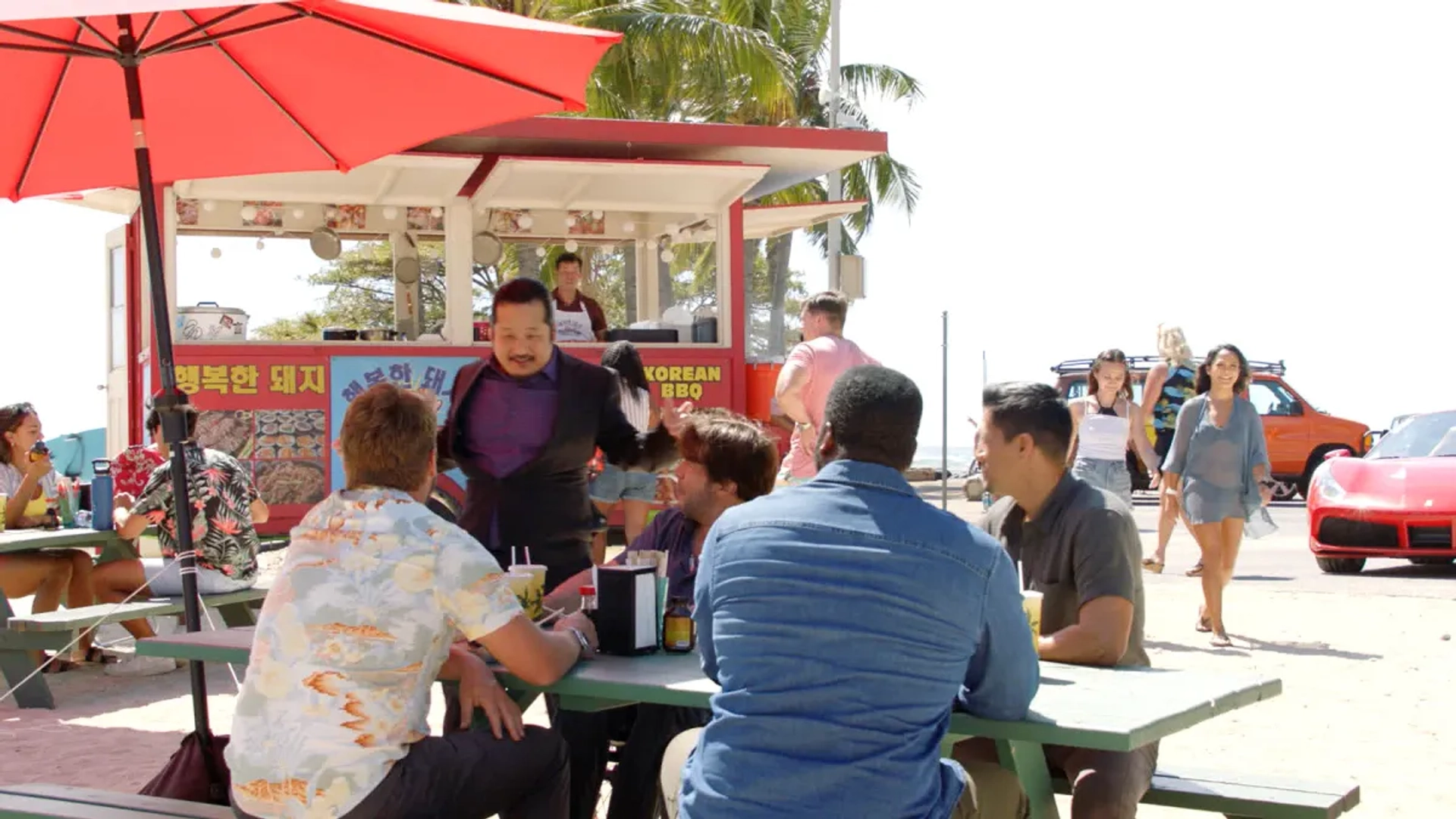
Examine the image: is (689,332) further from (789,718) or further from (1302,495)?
(1302,495)

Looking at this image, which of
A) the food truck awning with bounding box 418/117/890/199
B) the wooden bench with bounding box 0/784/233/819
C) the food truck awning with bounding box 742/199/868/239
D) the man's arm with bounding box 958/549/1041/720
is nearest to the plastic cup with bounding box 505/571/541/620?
the wooden bench with bounding box 0/784/233/819

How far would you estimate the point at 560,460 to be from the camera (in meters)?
4.80

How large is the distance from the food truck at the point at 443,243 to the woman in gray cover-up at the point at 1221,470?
4.45m

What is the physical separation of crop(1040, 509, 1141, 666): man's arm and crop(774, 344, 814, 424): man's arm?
4044mm

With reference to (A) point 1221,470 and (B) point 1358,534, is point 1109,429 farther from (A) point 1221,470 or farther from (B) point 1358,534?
(B) point 1358,534

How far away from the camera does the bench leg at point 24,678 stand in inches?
268

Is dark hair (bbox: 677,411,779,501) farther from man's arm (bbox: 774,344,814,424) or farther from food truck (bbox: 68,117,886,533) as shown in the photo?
food truck (bbox: 68,117,886,533)

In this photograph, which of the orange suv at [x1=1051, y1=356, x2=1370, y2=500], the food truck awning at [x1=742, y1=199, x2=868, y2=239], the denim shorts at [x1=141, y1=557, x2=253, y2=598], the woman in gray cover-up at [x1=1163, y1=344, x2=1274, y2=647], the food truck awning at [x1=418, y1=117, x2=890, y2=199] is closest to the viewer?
the denim shorts at [x1=141, y1=557, x2=253, y2=598]

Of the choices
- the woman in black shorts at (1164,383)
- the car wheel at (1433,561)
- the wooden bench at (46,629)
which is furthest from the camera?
the car wheel at (1433,561)

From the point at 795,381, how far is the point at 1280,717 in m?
2.64

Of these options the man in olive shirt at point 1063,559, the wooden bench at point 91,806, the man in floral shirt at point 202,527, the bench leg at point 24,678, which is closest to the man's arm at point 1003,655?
the man in olive shirt at point 1063,559

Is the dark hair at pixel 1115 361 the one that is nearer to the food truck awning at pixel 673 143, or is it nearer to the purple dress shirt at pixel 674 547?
the food truck awning at pixel 673 143

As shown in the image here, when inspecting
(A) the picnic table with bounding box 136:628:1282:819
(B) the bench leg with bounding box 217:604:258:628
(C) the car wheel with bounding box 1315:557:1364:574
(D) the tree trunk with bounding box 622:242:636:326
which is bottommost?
(C) the car wheel with bounding box 1315:557:1364:574

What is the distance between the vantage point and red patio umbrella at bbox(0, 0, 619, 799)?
15.0 feet
